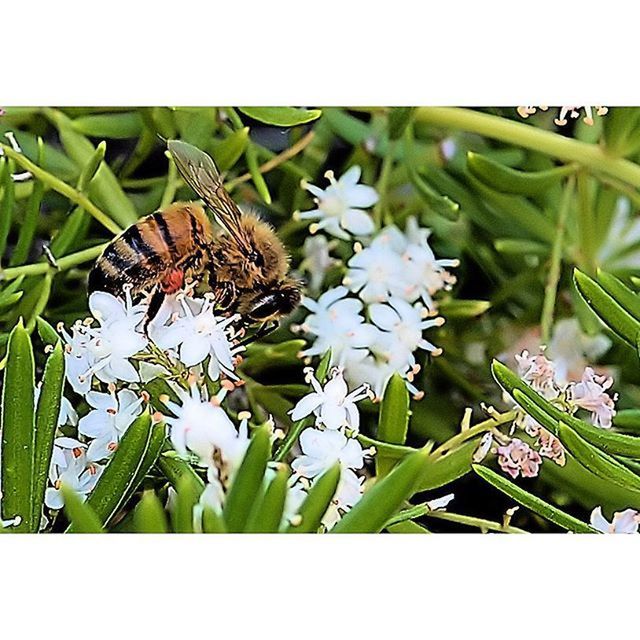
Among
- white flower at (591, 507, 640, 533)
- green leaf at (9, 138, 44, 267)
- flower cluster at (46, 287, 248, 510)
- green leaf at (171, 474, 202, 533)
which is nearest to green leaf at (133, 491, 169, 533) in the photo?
green leaf at (171, 474, 202, 533)

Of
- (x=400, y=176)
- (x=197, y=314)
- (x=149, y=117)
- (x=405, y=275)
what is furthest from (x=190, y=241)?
(x=400, y=176)

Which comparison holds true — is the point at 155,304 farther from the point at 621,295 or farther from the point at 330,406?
the point at 621,295

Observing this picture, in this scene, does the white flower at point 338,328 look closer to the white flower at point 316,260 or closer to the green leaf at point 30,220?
the white flower at point 316,260

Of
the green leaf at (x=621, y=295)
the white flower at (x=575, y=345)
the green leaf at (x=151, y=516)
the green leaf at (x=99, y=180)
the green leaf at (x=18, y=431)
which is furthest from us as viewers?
the white flower at (x=575, y=345)

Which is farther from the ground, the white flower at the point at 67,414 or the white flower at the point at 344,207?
the white flower at the point at 344,207

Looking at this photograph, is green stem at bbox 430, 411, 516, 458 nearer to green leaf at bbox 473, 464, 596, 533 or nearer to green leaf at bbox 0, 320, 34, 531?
green leaf at bbox 473, 464, 596, 533

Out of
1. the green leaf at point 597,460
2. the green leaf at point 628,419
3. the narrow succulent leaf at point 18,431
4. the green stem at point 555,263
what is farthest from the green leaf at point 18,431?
the green stem at point 555,263

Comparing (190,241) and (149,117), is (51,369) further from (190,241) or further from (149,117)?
(149,117)
